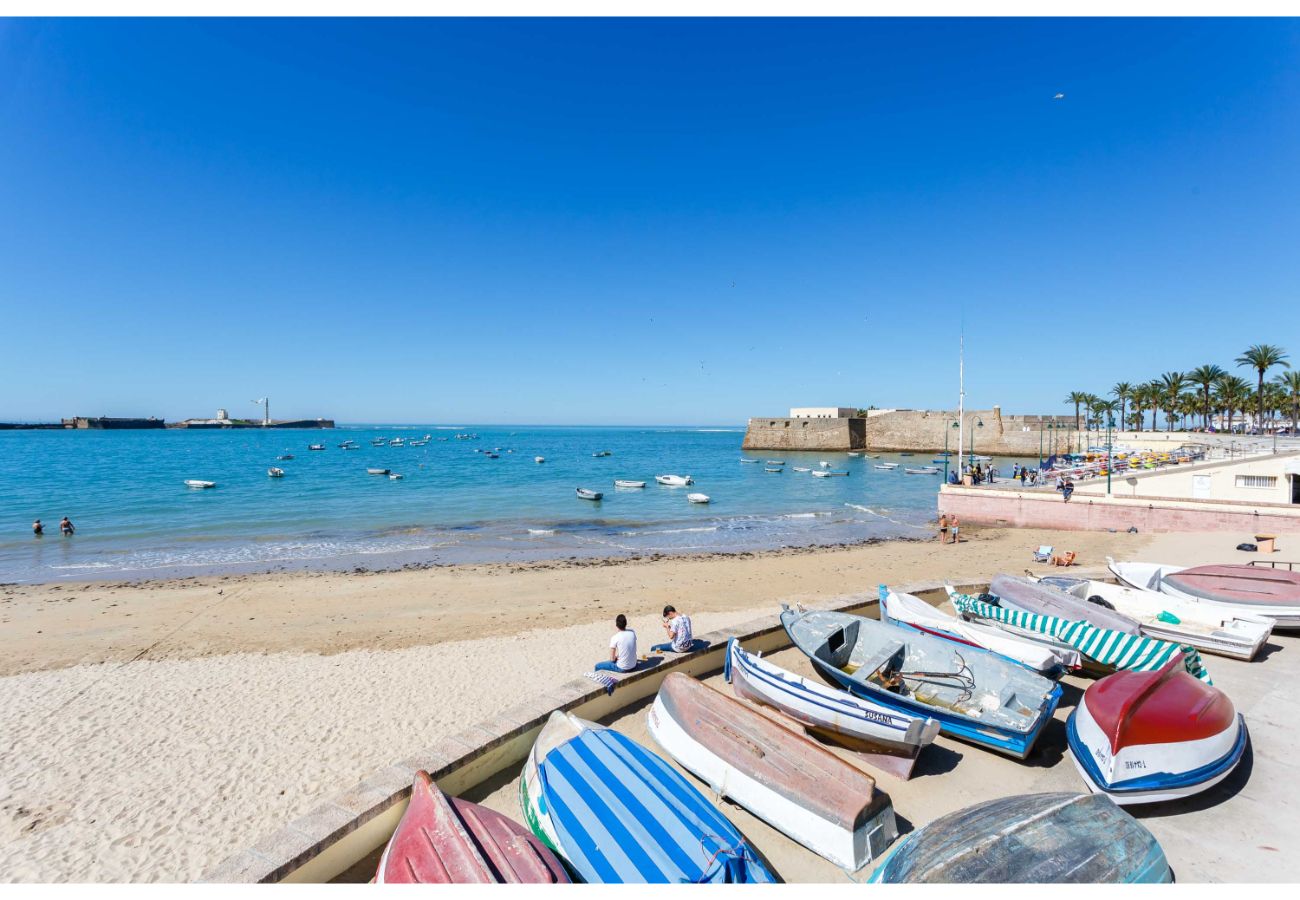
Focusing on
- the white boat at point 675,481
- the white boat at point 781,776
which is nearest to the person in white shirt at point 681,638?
the white boat at point 781,776

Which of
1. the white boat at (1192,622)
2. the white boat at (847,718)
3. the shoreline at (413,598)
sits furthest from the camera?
the shoreline at (413,598)

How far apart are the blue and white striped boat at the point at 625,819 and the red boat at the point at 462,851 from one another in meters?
0.36

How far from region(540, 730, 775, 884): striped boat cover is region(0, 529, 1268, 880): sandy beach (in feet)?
13.3

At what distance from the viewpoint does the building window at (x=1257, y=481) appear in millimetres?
25734

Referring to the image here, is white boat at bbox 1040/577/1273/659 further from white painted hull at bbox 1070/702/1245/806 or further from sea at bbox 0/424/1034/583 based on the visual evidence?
sea at bbox 0/424/1034/583

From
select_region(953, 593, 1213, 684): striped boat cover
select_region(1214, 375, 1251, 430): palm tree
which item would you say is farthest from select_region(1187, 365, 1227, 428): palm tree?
select_region(953, 593, 1213, 684): striped boat cover

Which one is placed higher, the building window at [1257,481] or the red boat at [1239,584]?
the building window at [1257,481]

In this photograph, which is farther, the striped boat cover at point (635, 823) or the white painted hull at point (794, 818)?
the white painted hull at point (794, 818)

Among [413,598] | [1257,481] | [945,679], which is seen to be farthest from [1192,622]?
[1257,481]

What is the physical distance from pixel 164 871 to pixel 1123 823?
870 cm

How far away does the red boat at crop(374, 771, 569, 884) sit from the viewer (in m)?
4.25

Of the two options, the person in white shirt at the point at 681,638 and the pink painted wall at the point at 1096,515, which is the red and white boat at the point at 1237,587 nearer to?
the person in white shirt at the point at 681,638

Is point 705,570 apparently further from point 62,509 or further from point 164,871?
point 62,509

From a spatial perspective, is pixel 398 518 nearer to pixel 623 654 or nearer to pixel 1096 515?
pixel 623 654
